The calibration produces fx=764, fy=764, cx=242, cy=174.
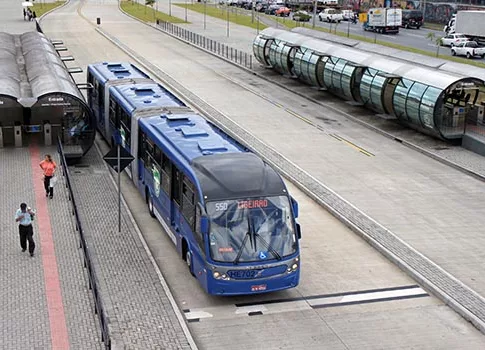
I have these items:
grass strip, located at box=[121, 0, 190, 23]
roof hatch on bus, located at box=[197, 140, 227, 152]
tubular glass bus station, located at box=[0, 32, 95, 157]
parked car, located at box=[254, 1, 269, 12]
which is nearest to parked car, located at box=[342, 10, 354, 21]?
parked car, located at box=[254, 1, 269, 12]

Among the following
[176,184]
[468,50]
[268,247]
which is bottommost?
[468,50]

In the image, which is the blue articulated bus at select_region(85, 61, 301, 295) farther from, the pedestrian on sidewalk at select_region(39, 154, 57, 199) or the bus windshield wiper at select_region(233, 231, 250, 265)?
the pedestrian on sidewalk at select_region(39, 154, 57, 199)

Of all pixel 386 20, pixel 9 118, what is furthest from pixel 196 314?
pixel 386 20

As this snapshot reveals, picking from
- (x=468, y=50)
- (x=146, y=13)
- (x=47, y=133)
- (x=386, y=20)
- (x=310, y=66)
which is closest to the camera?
(x=47, y=133)

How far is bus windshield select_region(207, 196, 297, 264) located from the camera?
49.0ft

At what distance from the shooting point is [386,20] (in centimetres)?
7531

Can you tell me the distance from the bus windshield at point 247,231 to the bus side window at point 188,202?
0.96 metres

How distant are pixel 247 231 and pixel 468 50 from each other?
47851mm

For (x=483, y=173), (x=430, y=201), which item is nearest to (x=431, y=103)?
(x=483, y=173)

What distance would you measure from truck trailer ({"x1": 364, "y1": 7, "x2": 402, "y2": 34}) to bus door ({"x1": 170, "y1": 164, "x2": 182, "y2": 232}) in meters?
61.1

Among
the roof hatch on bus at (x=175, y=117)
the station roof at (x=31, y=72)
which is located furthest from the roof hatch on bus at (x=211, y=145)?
the station roof at (x=31, y=72)

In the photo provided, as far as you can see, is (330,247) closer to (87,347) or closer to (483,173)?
(87,347)

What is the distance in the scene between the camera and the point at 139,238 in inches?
742

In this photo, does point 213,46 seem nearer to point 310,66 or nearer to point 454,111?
point 310,66
